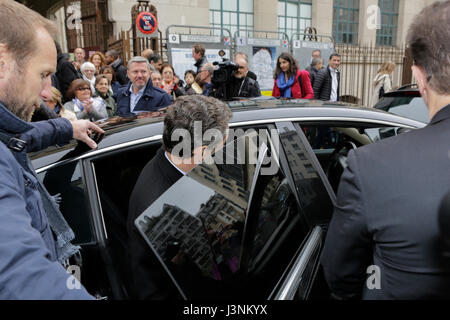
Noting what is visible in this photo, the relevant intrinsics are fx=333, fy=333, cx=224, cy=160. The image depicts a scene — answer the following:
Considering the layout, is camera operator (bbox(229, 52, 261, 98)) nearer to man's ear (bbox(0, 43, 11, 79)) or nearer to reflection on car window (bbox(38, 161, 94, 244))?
reflection on car window (bbox(38, 161, 94, 244))

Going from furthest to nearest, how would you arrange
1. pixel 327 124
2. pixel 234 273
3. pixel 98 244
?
pixel 327 124 < pixel 98 244 < pixel 234 273

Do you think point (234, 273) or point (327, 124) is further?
point (327, 124)

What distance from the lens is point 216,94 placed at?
4.29 metres

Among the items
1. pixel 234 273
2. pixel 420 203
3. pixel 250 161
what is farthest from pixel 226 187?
pixel 420 203

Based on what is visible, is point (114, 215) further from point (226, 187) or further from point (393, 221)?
point (393, 221)

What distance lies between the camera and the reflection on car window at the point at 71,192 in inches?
57.6

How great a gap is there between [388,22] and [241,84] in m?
16.9

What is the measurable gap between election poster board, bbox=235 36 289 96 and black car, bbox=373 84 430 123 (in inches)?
177

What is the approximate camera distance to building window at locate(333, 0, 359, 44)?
16.9m

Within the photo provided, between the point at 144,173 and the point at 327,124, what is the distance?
3.36 feet

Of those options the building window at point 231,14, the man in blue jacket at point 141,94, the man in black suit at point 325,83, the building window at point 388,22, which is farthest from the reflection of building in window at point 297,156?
the building window at point 388,22

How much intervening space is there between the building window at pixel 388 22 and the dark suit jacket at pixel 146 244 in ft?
64.1

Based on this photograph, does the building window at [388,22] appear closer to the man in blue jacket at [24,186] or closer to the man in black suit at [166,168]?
the man in black suit at [166,168]

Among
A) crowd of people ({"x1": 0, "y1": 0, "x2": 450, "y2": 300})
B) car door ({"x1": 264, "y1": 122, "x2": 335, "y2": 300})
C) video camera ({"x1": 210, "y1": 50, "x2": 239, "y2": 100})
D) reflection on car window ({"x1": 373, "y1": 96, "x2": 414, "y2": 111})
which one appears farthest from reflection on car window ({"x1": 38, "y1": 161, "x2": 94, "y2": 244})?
reflection on car window ({"x1": 373, "y1": 96, "x2": 414, "y2": 111})
